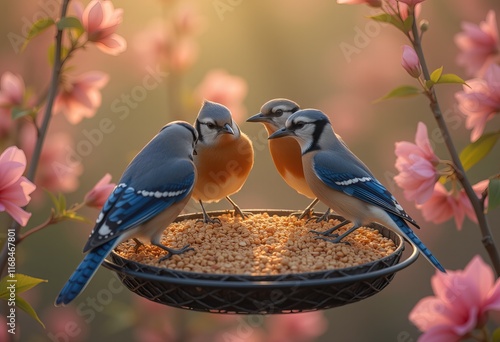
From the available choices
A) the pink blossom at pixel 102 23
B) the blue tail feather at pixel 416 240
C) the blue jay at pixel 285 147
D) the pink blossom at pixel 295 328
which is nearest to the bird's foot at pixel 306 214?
the blue jay at pixel 285 147

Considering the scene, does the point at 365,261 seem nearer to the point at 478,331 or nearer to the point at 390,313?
the point at 478,331

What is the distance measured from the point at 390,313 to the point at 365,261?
2.48 metres

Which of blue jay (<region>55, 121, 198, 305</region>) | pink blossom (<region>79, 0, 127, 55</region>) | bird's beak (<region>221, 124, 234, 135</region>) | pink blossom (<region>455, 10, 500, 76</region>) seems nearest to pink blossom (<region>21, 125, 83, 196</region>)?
blue jay (<region>55, 121, 198, 305</region>)

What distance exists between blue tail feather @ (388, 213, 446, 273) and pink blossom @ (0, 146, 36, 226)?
1299 mm

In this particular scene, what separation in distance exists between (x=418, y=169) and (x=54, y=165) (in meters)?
1.56

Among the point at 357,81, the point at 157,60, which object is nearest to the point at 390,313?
the point at 357,81

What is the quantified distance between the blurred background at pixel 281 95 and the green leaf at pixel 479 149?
1.47 m

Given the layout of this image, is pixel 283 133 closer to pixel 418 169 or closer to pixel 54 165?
pixel 418 169

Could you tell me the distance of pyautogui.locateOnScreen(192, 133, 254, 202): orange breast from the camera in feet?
8.52

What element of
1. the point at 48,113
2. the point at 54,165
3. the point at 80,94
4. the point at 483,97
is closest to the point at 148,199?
the point at 48,113

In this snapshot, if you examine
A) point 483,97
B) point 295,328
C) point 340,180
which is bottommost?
point 295,328

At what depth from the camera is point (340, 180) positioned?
245 cm

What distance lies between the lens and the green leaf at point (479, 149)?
6.62ft

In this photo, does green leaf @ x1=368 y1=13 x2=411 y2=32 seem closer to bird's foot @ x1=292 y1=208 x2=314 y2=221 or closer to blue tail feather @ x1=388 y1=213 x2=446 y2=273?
blue tail feather @ x1=388 y1=213 x2=446 y2=273
